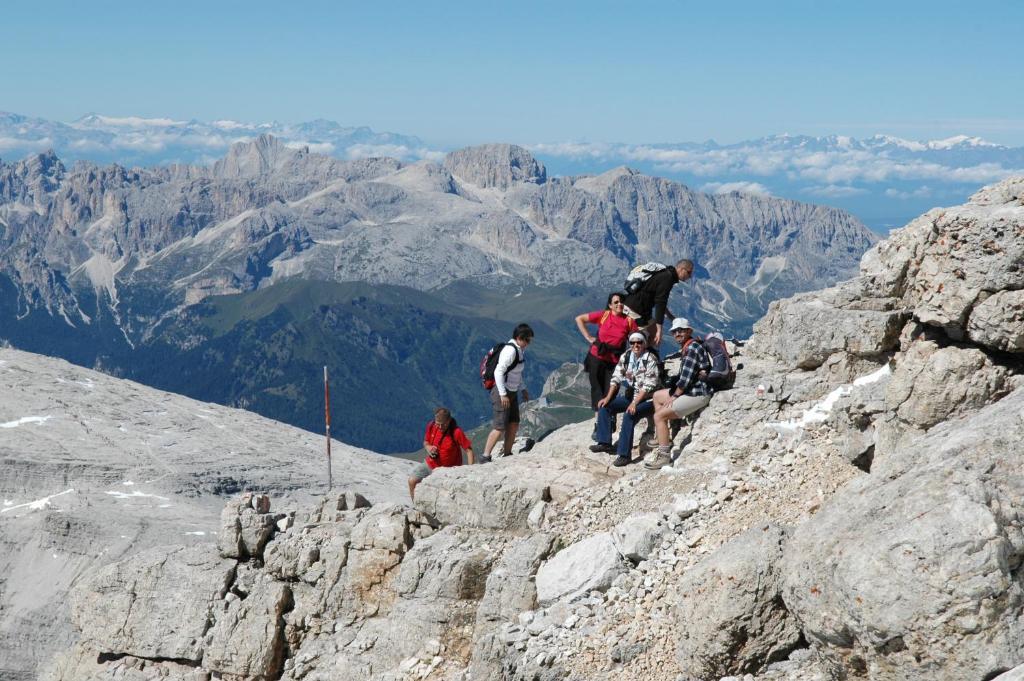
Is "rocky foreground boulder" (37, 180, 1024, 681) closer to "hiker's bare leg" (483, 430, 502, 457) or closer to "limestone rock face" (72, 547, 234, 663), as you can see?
"limestone rock face" (72, 547, 234, 663)

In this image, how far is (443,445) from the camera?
28.3 meters

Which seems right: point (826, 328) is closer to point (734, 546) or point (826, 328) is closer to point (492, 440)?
point (734, 546)

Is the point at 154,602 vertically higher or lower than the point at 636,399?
lower

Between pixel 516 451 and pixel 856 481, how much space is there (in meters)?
15.3

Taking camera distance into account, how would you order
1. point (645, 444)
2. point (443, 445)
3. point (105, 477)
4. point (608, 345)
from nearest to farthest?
point (645, 444) < point (608, 345) < point (443, 445) < point (105, 477)

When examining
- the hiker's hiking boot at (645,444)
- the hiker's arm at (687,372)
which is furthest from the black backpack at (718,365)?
the hiker's hiking boot at (645,444)

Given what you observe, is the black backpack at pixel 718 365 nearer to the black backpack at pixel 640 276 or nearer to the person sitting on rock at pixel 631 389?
the person sitting on rock at pixel 631 389

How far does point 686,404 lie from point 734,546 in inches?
299

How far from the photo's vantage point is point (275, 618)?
2497 cm

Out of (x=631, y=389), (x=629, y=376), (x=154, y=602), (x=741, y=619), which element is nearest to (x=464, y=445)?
(x=631, y=389)

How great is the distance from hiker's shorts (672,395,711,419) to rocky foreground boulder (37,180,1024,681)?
0.49 metres

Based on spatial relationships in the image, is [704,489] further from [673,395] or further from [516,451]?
[516,451]

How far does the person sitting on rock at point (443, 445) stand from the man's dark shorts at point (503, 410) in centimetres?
113

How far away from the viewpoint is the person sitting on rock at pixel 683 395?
79.0 feet
